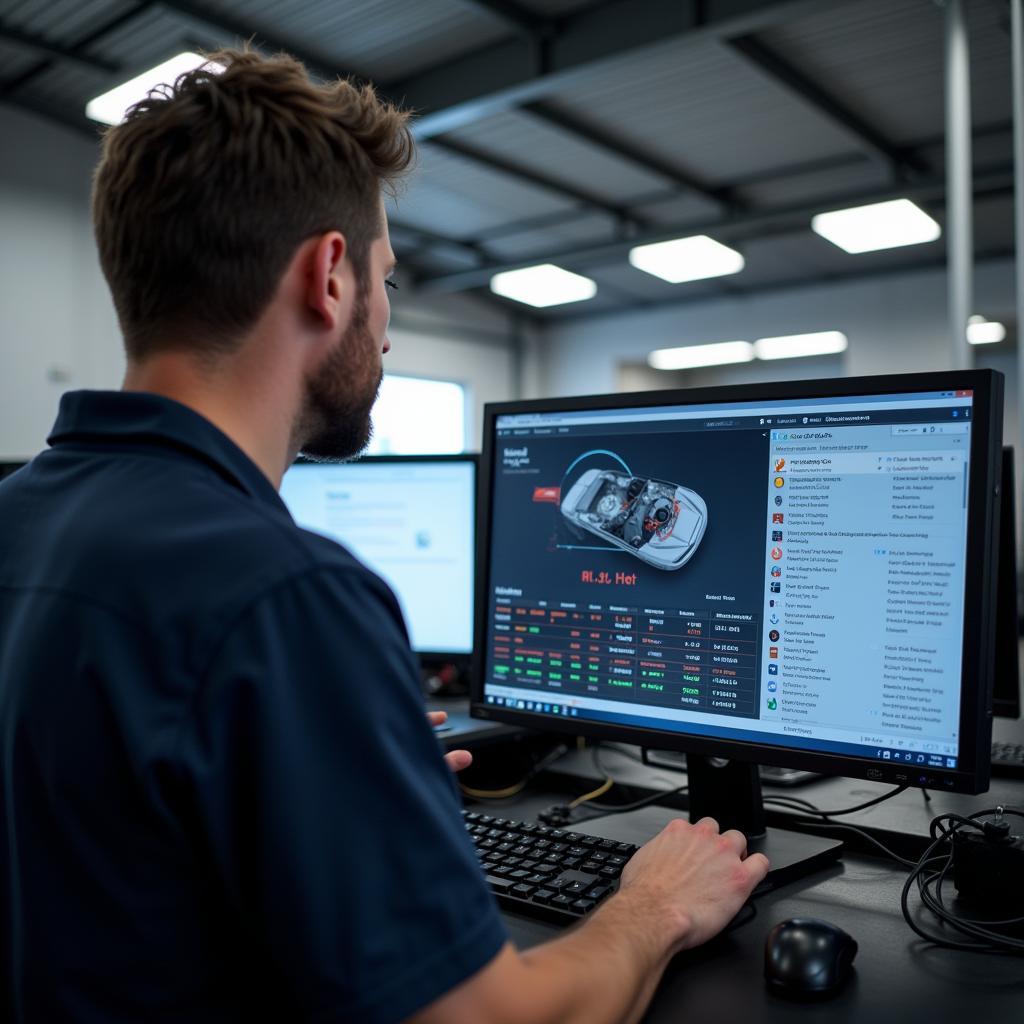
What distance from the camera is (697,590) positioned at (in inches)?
38.4

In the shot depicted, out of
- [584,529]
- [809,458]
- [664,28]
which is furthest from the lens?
[664,28]

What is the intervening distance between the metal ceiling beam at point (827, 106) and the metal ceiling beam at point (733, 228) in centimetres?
21

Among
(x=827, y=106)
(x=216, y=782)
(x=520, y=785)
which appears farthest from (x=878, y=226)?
(x=216, y=782)

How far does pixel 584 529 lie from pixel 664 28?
3.32 meters

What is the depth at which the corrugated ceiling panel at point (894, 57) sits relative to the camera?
4.07 m

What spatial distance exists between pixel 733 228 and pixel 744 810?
572 cm

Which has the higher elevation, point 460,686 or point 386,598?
point 386,598

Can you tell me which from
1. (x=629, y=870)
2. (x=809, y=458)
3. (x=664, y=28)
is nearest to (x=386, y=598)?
(x=629, y=870)

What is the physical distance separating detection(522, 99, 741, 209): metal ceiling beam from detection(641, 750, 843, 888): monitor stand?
176 inches

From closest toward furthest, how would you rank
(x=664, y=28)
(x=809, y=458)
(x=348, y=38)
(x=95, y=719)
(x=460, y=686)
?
(x=95, y=719) → (x=809, y=458) → (x=460, y=686) → (x=664, y=28) → (x=348, y=38)

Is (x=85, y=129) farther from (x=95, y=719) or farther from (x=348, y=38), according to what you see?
(x=95, y=719)

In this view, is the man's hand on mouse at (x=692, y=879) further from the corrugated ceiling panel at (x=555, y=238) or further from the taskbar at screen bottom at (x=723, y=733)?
the corrugated ceiling panel at (x=555, y=238)

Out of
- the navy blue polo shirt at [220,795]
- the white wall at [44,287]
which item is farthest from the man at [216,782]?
the white wall at [44,287]

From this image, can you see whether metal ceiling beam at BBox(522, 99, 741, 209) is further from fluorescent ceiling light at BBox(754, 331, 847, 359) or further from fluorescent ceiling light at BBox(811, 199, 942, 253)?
fluorescent ceiling light at BBox(754, 331, 847, 359)
